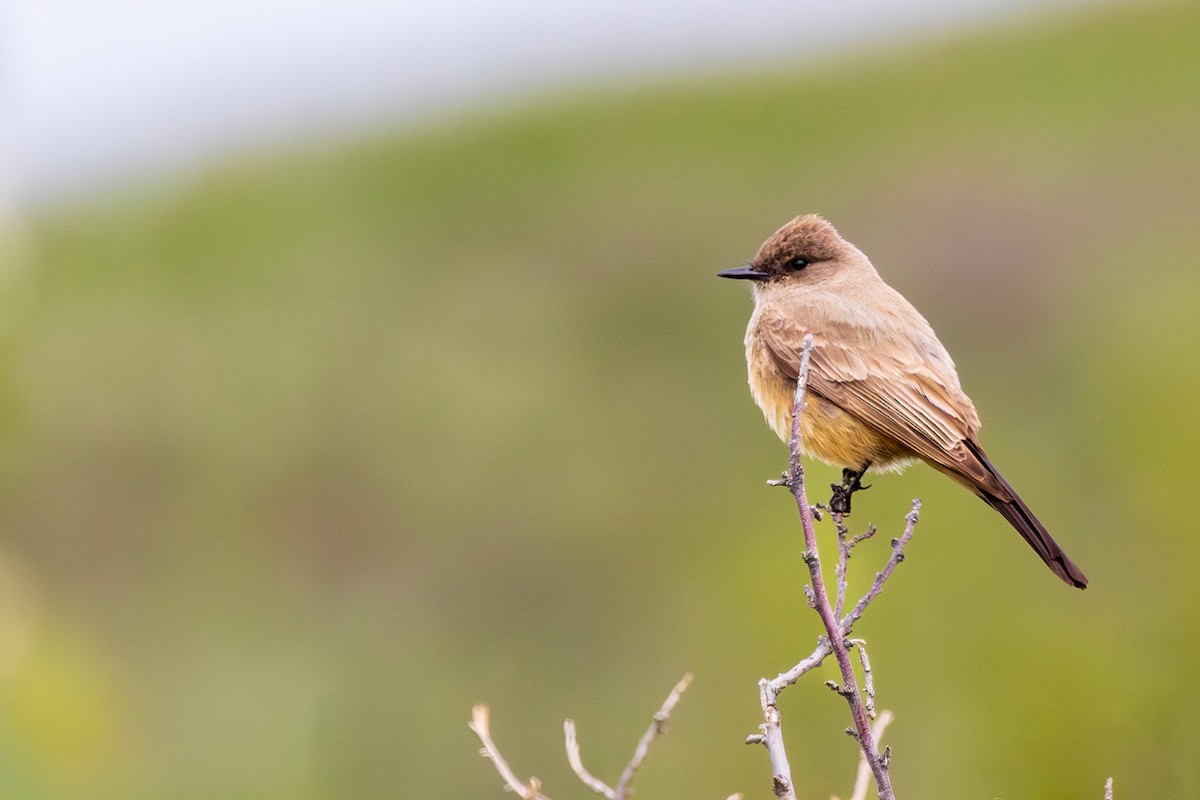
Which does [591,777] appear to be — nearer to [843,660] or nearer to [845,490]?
[843,660]

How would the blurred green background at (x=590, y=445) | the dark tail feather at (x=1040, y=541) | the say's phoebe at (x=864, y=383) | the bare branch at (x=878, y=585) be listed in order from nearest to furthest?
1. the bare branch at (x=878, y=585)
2. the dark tail feather at (x=1040, y=541)
3. the say's phoebe at (x=864, y=383)
4. the blurred green background at (x=590, y=445)

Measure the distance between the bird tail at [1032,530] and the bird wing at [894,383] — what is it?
0.03 meters

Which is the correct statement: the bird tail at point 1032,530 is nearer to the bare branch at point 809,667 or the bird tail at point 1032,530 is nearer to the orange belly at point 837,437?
the orange belly at point 837,437

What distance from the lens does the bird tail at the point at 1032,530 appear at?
14.7 ft

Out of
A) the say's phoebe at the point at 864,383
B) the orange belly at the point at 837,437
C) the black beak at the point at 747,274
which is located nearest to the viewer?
the say's phoebe at the point at 864,383

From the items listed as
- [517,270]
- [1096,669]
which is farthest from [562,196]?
[1096,669]

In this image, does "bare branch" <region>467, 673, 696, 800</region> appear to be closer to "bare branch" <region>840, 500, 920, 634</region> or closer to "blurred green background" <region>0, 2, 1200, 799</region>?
"bare branch" <region>840, 500, 920, 634</region>

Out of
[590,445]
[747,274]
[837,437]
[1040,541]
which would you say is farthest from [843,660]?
[590,445]

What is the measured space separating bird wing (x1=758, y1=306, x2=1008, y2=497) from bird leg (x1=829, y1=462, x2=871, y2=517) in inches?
7.0

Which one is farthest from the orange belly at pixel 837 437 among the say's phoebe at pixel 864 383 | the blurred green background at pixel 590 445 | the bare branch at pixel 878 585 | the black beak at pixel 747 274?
the bare branch at pixel 878 585

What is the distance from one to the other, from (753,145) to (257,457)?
572cm

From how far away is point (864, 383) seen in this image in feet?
16.8

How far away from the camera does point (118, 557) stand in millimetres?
12258

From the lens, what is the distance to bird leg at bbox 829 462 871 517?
4902 millimetres
